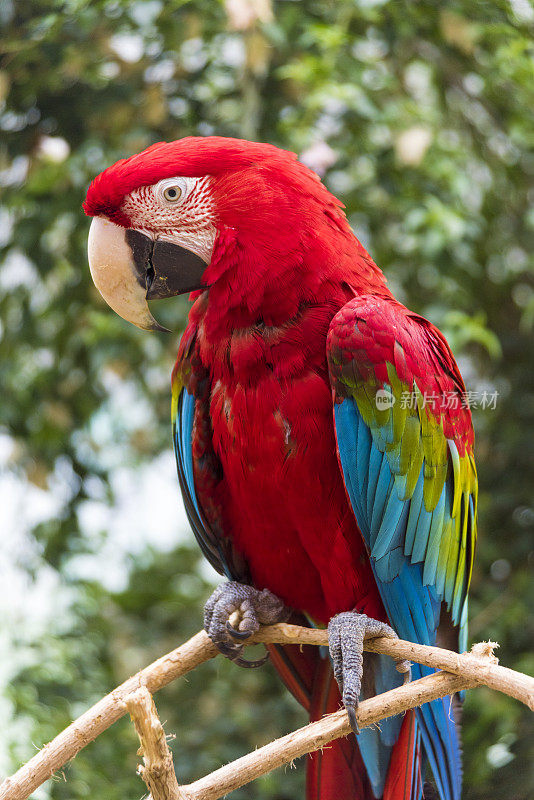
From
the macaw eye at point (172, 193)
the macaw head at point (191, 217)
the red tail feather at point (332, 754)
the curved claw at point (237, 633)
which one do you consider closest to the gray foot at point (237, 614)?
the curved claw at point (237, 633)

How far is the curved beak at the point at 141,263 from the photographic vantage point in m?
1.04

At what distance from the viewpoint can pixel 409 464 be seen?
1.08 metres

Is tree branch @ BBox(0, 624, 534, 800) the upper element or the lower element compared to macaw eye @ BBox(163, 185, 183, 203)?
lower

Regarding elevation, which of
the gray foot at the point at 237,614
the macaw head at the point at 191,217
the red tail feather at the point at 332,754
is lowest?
the red tail feather at the point at 332,754

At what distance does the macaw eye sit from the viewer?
1030 mm

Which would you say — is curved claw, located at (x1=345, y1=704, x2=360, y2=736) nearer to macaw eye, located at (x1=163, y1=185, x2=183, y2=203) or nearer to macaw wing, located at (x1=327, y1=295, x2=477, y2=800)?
macaw wing, located at (x1=327, y1=295, x2=477, y2=800)

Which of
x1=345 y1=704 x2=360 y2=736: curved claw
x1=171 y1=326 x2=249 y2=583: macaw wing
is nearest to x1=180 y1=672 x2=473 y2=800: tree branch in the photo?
x1=345 y1=704 x2=360 y2=736: curved claw

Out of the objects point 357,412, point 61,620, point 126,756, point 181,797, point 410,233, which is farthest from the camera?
point 61,620

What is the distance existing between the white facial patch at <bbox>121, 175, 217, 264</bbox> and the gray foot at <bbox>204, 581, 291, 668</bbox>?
1.63 ft

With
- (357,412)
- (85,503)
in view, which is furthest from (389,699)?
(85,503)

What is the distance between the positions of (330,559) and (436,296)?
3.04 feet

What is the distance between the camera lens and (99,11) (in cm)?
169

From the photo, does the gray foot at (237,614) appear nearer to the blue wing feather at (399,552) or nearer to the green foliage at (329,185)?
the blue wing feather at (399,552)

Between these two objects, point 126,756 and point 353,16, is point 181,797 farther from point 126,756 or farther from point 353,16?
point 353,16
